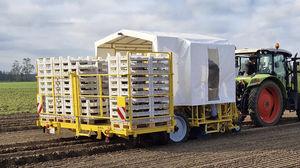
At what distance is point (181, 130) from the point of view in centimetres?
870

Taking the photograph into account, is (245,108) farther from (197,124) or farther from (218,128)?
(197,124)

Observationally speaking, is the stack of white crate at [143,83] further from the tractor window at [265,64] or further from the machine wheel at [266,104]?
the tractor window at [265,64]

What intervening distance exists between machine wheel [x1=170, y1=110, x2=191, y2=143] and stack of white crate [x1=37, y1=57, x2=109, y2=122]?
65.2 inches

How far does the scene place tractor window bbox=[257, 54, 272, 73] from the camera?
38.1ft

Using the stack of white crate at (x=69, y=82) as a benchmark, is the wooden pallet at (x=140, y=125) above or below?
below

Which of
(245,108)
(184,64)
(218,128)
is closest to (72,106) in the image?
(184,64)

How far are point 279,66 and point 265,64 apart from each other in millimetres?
A: 580

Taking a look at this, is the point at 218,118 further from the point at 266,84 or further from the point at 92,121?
the point at 92,121

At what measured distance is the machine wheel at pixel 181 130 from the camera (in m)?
8.55

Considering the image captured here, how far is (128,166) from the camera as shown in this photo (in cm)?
643

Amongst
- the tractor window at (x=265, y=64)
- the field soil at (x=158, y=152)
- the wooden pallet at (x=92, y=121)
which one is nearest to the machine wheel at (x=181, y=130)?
the field soil at (x=158, y=152)

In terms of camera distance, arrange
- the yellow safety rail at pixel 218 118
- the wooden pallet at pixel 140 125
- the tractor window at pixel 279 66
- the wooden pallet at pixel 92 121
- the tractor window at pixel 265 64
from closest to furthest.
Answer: the wooden pallet at pixel 140 125
the wooden pallet at pixel 92 121
the yellow safety rail at pixel 218 118
the tractor window at pixel 265 64
the tractor window at pixel 279 66

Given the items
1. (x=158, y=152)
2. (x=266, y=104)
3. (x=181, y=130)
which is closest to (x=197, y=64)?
(x=181, y=130)

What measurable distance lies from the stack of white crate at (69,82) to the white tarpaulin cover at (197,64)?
120 cm
